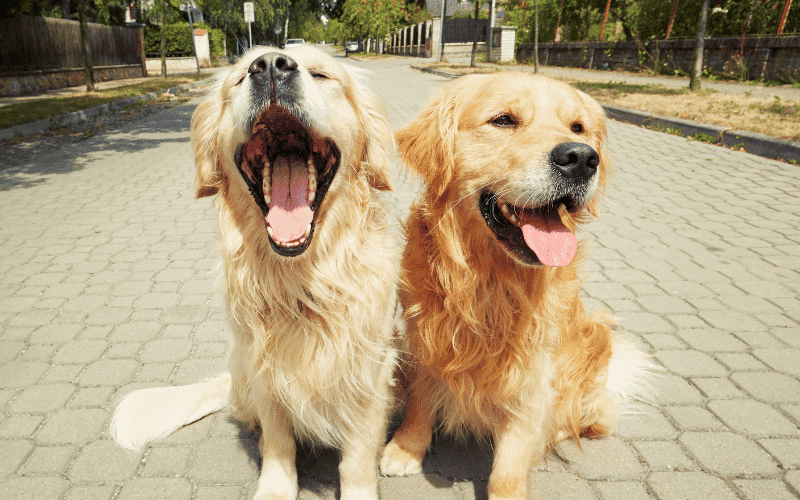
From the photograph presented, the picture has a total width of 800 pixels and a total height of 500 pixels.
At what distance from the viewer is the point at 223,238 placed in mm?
2018

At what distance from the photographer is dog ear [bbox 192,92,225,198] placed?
6.92 feet

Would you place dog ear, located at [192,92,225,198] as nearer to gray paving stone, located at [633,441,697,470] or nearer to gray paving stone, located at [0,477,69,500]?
gray paving stone, located at [0,477,69,500]

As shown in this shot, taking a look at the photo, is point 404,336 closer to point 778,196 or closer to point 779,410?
point 779,410

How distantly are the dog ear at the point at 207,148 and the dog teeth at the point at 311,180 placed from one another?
1.34ft

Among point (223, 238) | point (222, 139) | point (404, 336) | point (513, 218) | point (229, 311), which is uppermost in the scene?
point (222, 139)

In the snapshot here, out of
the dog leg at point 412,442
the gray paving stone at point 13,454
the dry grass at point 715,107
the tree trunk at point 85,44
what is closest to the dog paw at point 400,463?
the dog leg at point 412,442

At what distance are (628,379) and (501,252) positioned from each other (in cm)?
131

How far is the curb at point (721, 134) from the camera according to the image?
7371 millimetres

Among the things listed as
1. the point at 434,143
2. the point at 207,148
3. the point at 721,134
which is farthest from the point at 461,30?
the point at 207,148

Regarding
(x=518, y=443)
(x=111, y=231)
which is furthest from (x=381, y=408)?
(x=111, y=231)

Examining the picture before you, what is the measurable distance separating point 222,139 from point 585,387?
1999mm

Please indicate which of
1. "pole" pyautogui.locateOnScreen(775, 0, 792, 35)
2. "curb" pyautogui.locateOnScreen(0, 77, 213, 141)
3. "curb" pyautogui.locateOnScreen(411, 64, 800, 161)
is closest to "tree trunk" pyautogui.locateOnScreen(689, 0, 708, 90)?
"curb" pyautogui.locateOnScreen(411, 64, 800, 161)

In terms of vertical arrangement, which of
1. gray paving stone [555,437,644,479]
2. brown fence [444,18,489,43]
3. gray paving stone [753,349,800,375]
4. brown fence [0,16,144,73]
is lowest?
gray paving stone [555,437,644,479]

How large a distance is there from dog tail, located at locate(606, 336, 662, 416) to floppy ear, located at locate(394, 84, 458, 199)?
1.44m
